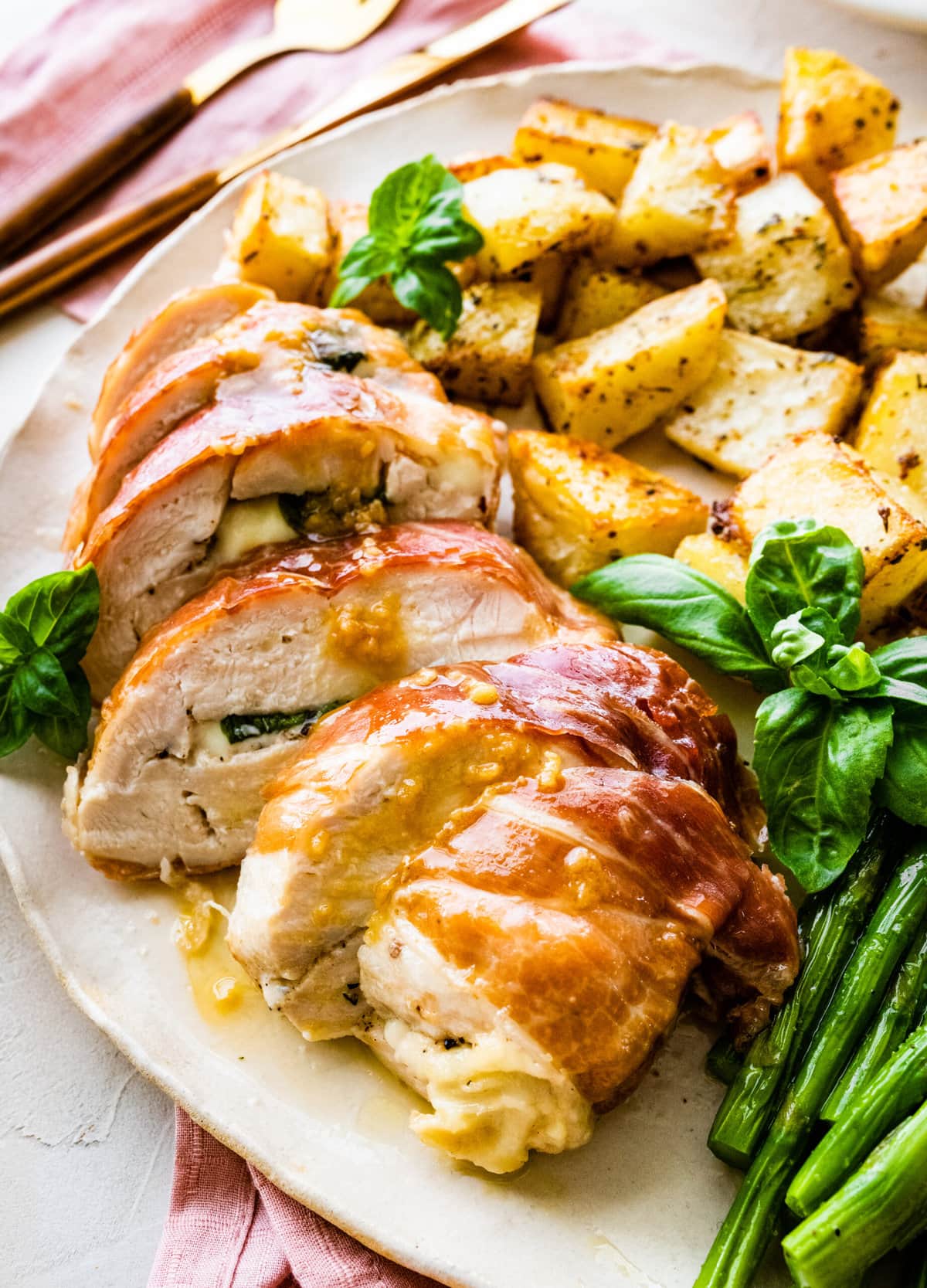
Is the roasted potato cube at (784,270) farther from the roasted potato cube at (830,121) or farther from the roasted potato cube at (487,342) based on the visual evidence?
the roasted potato cube at (487,342)

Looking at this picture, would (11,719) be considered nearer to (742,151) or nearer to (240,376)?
(240,376)

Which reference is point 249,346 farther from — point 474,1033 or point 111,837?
point 474,1033

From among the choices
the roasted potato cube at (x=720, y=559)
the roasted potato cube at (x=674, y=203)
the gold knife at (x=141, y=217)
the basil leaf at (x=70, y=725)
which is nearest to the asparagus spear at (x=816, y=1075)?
the roasted potato cube at (x=720, y=559)

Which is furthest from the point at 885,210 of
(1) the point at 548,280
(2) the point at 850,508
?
(2) the point at 850,508

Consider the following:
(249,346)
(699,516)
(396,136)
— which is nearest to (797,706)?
(699,516)

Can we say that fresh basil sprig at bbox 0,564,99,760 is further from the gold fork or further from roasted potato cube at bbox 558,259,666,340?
the gold fork

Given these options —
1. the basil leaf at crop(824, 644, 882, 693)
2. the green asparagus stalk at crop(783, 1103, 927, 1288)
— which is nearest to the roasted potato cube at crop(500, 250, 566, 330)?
the basil leaf at crop(824, 644, 882, 693)

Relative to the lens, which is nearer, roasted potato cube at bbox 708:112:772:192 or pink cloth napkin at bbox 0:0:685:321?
roasted potato cube at bbox 708:112:772:192
